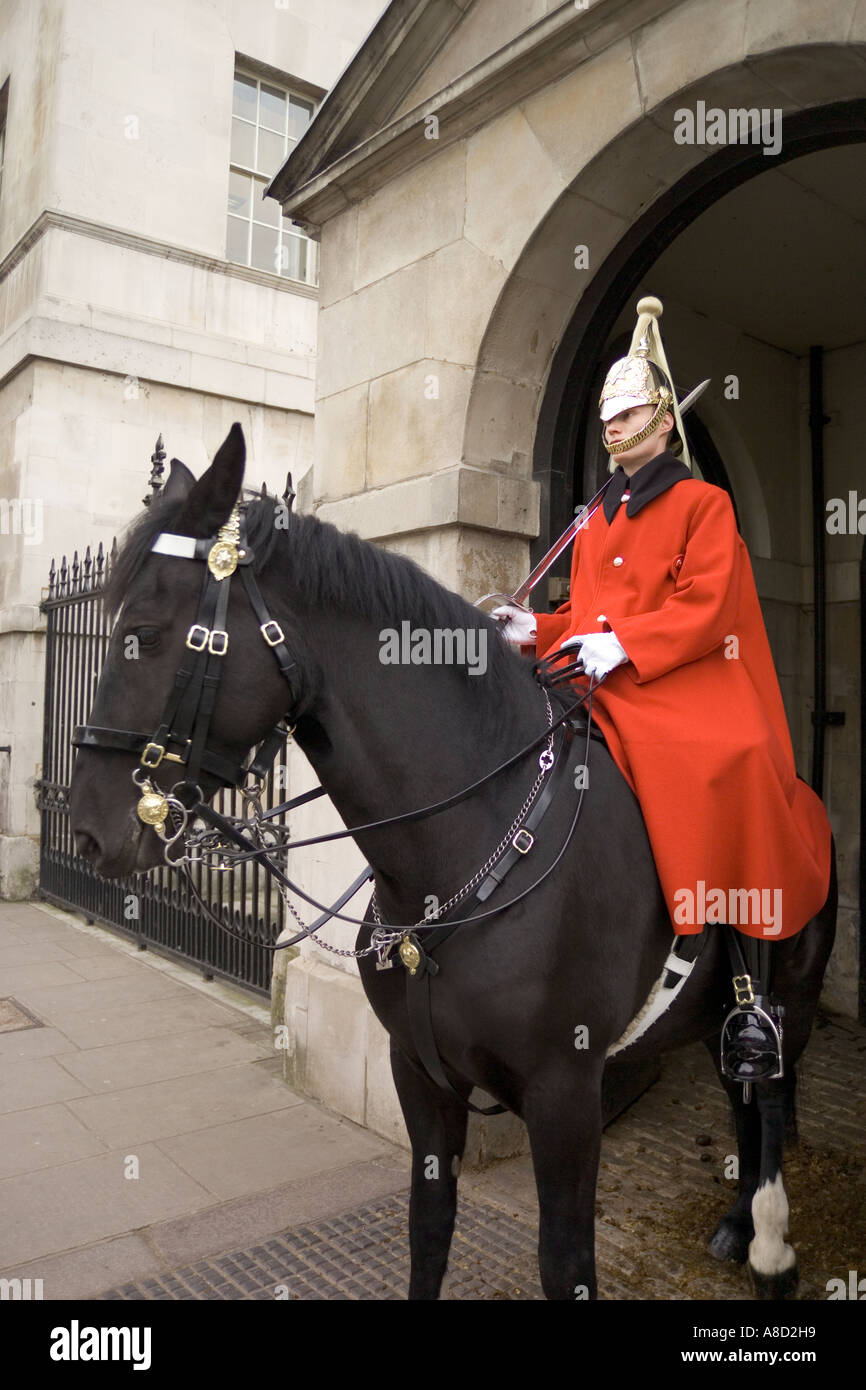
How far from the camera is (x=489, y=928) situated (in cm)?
226

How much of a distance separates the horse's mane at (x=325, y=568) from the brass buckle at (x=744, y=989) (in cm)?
134

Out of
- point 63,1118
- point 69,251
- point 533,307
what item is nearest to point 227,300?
point 69,251

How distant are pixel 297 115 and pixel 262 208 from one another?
132 cm

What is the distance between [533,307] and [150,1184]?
4.20 m

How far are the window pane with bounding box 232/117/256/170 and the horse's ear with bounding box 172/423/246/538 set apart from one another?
1134 cm

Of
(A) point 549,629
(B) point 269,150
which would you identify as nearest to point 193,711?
(A) point 549,629

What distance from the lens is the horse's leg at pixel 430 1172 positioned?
256cm

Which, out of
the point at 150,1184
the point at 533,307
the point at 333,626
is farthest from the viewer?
the point at 533,307

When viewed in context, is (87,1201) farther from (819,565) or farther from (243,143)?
(243,143)

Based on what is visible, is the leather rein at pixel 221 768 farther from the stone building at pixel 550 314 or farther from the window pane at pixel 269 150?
the window pane at pixel 269 150

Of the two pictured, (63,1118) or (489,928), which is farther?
(63,1118)

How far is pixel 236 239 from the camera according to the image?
11.8 meters

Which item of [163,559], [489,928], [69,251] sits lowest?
[489,928]
